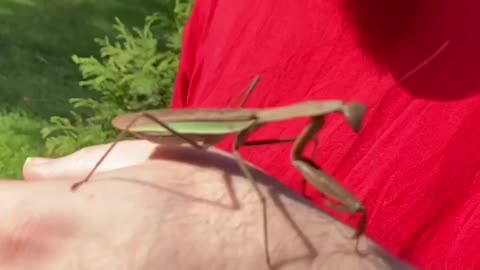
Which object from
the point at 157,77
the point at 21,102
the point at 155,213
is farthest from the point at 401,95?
the point at 21,102

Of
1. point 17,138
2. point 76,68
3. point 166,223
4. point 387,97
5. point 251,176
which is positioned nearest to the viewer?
point 166,223

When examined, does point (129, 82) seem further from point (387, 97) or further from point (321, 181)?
point (321, 181)

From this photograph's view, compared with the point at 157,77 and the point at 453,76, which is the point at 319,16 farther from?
the point at 157,77

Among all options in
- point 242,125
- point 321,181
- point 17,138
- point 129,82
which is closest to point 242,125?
point 242,125

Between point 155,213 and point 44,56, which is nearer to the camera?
point 155,213

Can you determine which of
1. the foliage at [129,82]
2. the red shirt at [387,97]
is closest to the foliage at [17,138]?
the foliage at [129,82]

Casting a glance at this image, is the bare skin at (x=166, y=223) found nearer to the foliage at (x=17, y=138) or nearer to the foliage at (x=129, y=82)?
the foliage at (x=129, y=82)

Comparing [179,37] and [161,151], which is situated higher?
[161,151]
